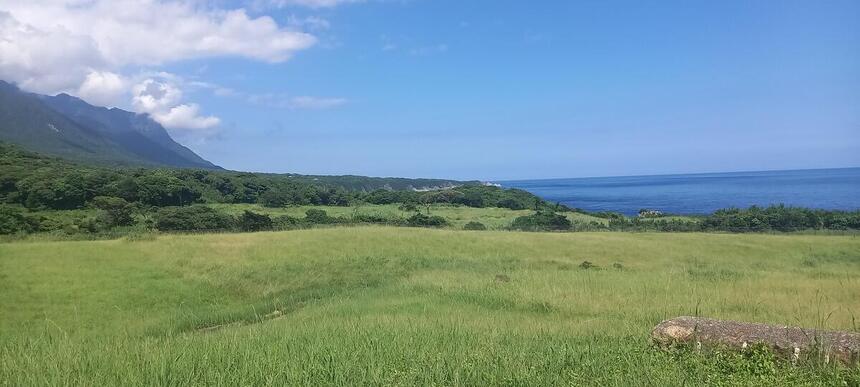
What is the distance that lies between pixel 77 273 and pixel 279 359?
2093 centimetres

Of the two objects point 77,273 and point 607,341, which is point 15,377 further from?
point 77,273

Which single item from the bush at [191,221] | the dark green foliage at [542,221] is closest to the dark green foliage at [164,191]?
the bush at [191,221]

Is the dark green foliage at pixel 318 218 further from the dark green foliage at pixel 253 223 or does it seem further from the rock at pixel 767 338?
the rock at pixel 767 338

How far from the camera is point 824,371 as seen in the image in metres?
5.84

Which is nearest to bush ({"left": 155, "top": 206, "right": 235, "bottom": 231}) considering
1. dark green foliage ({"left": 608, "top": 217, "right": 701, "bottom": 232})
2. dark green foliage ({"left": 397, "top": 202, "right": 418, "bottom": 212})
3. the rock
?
dark green foliage ({"left": 397, "top": 202, "right": 418, "bottom": 212})

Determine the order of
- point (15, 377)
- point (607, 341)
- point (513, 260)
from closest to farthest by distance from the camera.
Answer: point (15, 377) → point (607, 341) → point (513, 260)

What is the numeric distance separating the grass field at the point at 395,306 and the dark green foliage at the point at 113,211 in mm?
31967

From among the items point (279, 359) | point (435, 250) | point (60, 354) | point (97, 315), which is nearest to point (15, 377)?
point (60, 354)

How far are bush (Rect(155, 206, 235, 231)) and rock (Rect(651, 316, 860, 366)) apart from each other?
200 ft

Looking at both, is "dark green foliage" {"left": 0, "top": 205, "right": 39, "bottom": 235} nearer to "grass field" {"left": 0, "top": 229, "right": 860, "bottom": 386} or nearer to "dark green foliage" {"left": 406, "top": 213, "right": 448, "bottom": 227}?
"grass field" {"left": 0, "top": 229, "right": 860, "bottom": 386}

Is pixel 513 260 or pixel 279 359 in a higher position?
pixel 279 359

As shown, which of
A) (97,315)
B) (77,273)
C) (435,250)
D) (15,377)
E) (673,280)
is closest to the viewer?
(15,377)

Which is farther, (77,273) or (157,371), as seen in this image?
(77,273)

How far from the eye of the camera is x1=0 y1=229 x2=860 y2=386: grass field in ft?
19.2
